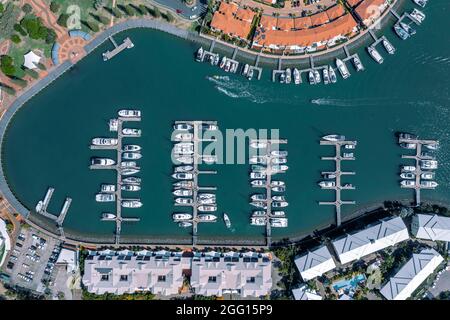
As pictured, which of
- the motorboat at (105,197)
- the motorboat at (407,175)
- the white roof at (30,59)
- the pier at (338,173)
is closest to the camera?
the white roof at (30,59)

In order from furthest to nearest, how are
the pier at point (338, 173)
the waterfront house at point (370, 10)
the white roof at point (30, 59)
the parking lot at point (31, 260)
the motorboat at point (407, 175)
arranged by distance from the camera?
the motorboat at point (407, 175)
the pier at point (338, 173)
the parking lot at point (31, 260)
the waterfront house at point (370, 10)
the white roof at point (30, 59)

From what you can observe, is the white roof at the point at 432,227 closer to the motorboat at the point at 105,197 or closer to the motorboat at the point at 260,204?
the motorboat at the point at 260,204

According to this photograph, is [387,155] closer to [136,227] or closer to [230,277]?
[230,277]

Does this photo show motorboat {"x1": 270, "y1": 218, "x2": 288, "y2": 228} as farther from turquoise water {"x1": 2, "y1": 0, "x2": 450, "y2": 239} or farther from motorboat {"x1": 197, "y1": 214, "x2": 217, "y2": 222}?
motorboat {"x1": 197, "y1": 214, "x2": 217, "y2": 222}

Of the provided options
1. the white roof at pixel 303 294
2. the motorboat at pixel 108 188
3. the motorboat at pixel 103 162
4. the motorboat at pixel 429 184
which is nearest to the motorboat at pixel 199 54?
the motorboat at pixel 103 162

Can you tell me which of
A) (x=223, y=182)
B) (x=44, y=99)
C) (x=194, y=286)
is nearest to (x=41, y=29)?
(x=44, y=99)

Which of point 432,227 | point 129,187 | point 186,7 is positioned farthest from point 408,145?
point 129,187
